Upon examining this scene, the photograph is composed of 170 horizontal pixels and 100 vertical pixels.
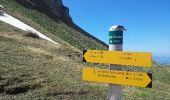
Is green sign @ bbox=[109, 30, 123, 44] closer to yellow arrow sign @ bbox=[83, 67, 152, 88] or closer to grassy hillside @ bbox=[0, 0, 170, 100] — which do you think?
yellow arrow sign @ bbox=[83, 67, 152, 88]

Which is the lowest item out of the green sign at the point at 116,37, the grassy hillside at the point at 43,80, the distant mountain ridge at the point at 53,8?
the grassy hillside at the point at 43,80

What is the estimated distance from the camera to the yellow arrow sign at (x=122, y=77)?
405 inches

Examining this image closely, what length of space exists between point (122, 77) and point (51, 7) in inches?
2689

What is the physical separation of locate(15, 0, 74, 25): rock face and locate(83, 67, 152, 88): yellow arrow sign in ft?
177

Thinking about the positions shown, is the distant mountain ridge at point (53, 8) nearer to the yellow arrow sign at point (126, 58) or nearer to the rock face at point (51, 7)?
the rock face at point (51, 7)

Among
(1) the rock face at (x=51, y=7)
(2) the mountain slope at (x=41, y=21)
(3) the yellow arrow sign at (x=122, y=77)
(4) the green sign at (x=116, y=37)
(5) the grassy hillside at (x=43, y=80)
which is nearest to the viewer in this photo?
(3) the yellow arrow sign at (x=122, y=77)

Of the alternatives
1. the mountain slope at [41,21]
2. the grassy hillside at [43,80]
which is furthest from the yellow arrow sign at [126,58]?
the mountain slope at [41,21]

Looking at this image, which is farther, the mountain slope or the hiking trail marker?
the mountain slope

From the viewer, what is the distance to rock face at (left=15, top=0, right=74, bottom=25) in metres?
67.0

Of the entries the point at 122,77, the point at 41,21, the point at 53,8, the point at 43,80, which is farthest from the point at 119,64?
the point at 53,8

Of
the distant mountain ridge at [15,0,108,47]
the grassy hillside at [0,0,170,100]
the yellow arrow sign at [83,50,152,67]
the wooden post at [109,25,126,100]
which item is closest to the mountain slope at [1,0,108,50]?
the distant mountain ridge at [15,0,108,47]

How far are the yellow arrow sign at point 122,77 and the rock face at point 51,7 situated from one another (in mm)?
54066

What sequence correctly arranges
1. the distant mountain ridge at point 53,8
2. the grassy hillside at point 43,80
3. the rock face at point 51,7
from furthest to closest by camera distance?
the distant mountain ridge at point 53,8 → the rock face at point 51,7 → the grassy hillside at point 43,80

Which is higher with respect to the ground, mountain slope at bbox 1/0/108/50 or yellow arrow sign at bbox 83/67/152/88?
mountain slope at bbox 1/0/108/50
